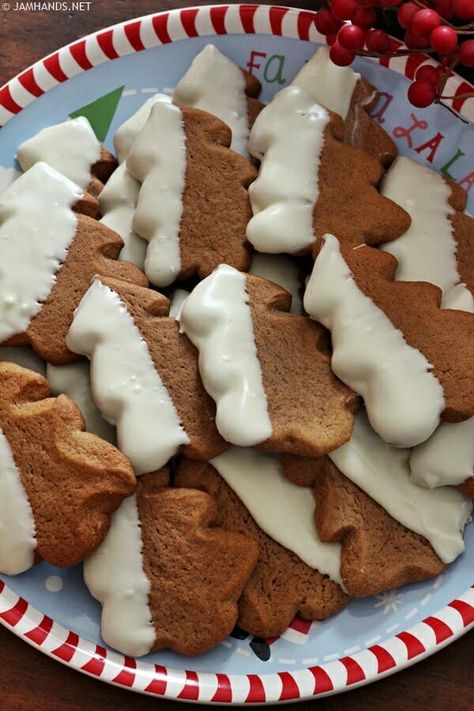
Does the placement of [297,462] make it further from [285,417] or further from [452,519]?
[452,519]

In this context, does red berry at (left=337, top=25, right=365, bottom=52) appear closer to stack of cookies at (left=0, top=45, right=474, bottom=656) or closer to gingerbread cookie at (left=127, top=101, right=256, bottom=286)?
stack of cookies at (left=0, top=45, right=474, bottom=656)

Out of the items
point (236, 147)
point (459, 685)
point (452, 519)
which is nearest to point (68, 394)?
point (236, 147)

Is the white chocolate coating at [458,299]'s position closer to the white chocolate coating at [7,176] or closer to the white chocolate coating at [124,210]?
the white chocolate coating at [124,210]

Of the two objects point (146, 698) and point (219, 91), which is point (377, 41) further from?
point (146, 698)

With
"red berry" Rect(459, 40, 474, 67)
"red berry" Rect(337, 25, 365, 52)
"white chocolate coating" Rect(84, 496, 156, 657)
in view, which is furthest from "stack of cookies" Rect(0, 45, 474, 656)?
"red berry" Rect(459, 40, 474, 67)

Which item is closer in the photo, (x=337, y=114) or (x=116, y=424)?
(x=116, y=424)

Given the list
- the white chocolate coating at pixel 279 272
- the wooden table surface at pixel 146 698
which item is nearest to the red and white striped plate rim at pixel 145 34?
the white chocolate coating at pixel 279 272
